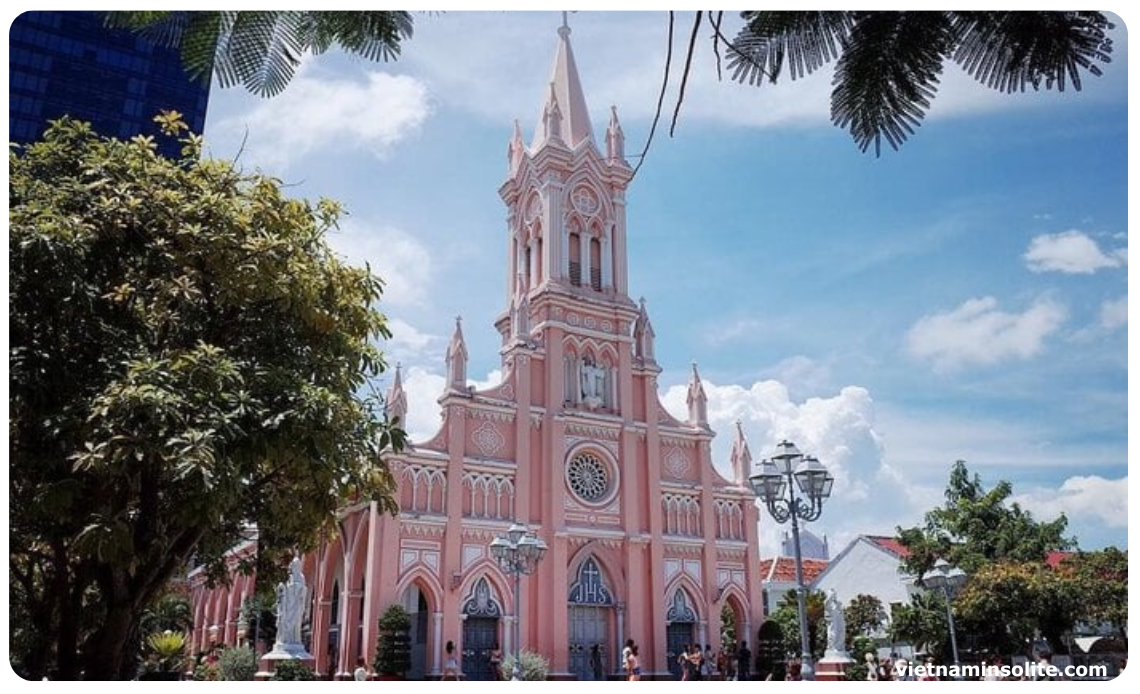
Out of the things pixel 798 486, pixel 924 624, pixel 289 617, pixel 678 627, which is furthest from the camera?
pixel 678 627

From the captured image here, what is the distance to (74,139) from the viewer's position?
27.8ft

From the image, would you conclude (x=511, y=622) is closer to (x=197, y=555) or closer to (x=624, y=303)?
(x=624, y=303)

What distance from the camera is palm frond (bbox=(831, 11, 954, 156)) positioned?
2.24 metres

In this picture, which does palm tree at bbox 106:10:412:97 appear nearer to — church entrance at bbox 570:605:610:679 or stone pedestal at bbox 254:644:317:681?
stone pedestal at bbox 254:644:317:681

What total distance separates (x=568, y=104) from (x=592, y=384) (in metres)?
9.40

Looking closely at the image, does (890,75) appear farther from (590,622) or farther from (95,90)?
(95,90)

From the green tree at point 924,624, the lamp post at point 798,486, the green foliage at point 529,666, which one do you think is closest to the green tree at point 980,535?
the green tree at point 924,624

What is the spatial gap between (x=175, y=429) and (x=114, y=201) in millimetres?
2010

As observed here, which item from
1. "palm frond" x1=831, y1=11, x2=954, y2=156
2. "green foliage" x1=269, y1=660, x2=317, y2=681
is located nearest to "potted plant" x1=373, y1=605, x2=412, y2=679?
"green foliage" x1=269, y1=660, x2=317, y2=681

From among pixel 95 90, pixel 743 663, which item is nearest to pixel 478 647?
pixel 743 663

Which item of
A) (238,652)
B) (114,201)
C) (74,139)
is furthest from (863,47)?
(238,652)

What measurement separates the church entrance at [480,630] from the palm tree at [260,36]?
2260cm

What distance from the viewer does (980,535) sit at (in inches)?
1085

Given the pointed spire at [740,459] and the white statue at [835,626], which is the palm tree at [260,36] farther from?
the pointed spire at [740,459]
